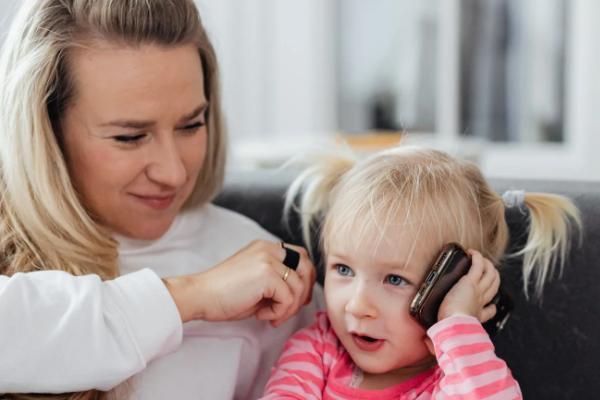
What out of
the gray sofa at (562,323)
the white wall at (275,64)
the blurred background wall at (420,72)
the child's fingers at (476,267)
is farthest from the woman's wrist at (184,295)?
the white wall at (275,64)

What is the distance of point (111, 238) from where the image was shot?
130 cm

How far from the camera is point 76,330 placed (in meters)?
1.09

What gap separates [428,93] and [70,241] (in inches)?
102

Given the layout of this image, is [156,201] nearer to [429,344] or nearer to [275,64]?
[429,344]

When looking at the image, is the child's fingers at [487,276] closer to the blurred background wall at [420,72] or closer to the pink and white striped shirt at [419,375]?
the pink and white striped shirt at [419,375]

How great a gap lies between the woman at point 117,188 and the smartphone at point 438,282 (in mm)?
191

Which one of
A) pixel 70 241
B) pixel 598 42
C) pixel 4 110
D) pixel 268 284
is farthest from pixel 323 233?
pixel 598 42

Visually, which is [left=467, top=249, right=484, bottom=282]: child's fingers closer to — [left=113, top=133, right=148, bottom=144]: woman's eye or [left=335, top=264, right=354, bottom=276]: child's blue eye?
[left=335, top=264, right=354, bottom=276]: child's blue eye

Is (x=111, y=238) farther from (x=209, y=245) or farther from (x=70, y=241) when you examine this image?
(x=209, y=245)

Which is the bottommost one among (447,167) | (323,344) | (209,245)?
(323,344)

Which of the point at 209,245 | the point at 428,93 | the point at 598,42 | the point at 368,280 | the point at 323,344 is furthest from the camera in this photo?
the point at 428,93

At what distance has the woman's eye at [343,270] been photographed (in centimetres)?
119

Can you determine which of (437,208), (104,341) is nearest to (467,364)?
(437,208)

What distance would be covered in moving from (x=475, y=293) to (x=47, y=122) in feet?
2.04
